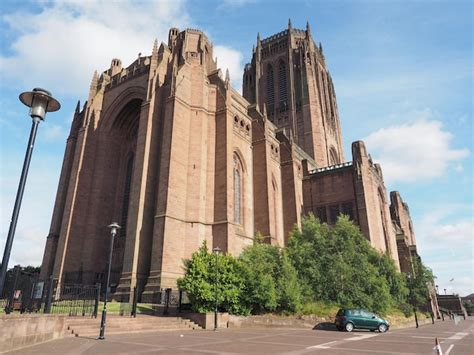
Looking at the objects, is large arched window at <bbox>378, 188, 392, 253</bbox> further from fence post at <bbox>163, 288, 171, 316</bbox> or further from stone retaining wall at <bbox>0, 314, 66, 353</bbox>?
stone retaining wall at <bbox>0, 314, 66, 353</bbox>

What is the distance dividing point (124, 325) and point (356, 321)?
37.1ft

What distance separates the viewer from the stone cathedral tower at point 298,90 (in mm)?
54250

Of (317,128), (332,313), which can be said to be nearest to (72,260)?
(332,313)

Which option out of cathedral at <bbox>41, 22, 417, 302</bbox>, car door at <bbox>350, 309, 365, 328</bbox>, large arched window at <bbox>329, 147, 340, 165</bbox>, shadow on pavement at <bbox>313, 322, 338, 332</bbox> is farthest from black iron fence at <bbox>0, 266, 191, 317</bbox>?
large arched window at <bbox>329, 147, 340, 165</bbox>

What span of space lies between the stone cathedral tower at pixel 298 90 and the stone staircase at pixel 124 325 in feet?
129

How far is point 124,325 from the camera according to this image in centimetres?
1434

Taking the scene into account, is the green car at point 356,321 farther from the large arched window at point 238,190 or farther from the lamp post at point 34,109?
the lamp post at point 34,109

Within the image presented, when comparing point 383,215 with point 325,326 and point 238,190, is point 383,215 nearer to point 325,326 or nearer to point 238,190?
point 238,190

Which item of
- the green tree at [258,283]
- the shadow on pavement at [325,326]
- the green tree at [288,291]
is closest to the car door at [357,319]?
the shadow on pavement at [325,326]

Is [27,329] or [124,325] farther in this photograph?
[124,325]

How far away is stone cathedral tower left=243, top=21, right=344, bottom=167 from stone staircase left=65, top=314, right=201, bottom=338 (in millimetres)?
39322

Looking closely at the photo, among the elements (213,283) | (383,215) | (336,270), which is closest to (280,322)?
(213,283)

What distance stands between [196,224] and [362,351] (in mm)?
15849

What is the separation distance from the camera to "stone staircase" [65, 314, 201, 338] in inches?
505
